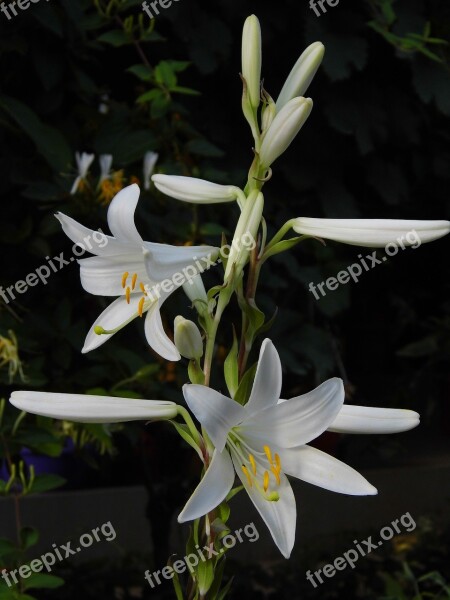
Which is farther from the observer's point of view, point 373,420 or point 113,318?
point 113,318

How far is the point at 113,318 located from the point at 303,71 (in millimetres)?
294

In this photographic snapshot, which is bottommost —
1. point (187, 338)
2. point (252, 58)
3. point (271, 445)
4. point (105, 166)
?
point (105, 166)

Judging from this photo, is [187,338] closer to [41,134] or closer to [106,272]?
[106,272]

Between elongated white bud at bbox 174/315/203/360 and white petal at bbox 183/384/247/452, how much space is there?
0.20 feet

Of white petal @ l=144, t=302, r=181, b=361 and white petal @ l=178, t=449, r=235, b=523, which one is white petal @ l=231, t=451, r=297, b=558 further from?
white petal @ l=144, t=302, r=181, b=361

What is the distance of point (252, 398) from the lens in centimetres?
73

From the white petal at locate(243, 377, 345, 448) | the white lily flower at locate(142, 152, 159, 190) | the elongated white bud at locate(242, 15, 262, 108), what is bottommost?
the white lily flower at locate(142, 152, 159, 190)

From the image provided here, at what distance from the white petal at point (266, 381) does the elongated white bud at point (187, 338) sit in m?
0.06

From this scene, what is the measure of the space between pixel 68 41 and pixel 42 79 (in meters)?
0.10

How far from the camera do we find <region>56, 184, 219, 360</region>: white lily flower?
32.3 inches
